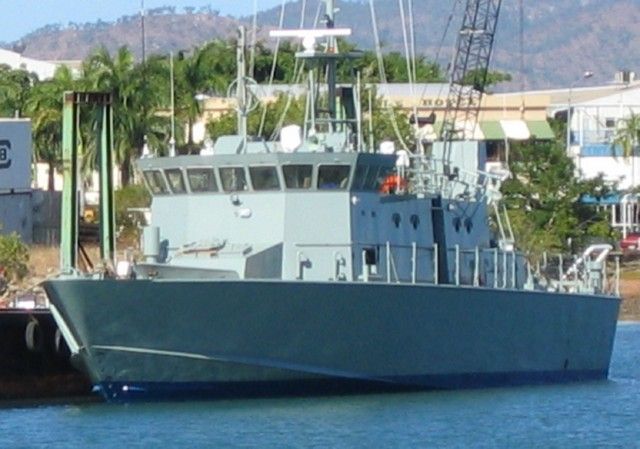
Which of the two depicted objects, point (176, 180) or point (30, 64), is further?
point (30, 64)

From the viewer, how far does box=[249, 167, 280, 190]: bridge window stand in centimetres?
3550

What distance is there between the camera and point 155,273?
3388 centimetres

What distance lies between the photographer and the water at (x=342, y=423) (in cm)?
3141

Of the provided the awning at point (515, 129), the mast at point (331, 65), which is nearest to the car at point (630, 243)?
the awning at point (515, 129)

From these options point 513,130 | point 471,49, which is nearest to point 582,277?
point 471,49

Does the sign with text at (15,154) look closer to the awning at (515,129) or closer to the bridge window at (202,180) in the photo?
the awning at (515,129)

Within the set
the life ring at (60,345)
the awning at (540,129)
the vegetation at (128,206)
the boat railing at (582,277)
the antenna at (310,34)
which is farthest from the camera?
the awning at (540,129)

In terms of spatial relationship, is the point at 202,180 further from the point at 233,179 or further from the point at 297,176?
the point at 297,176

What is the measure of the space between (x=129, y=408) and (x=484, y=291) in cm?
710

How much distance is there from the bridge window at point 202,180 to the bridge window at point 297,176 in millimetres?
1389

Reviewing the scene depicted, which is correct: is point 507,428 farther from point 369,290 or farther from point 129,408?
point 129,408

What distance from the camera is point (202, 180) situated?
36312mm

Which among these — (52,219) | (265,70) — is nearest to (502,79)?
(265,70)

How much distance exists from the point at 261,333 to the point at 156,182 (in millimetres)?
4118
